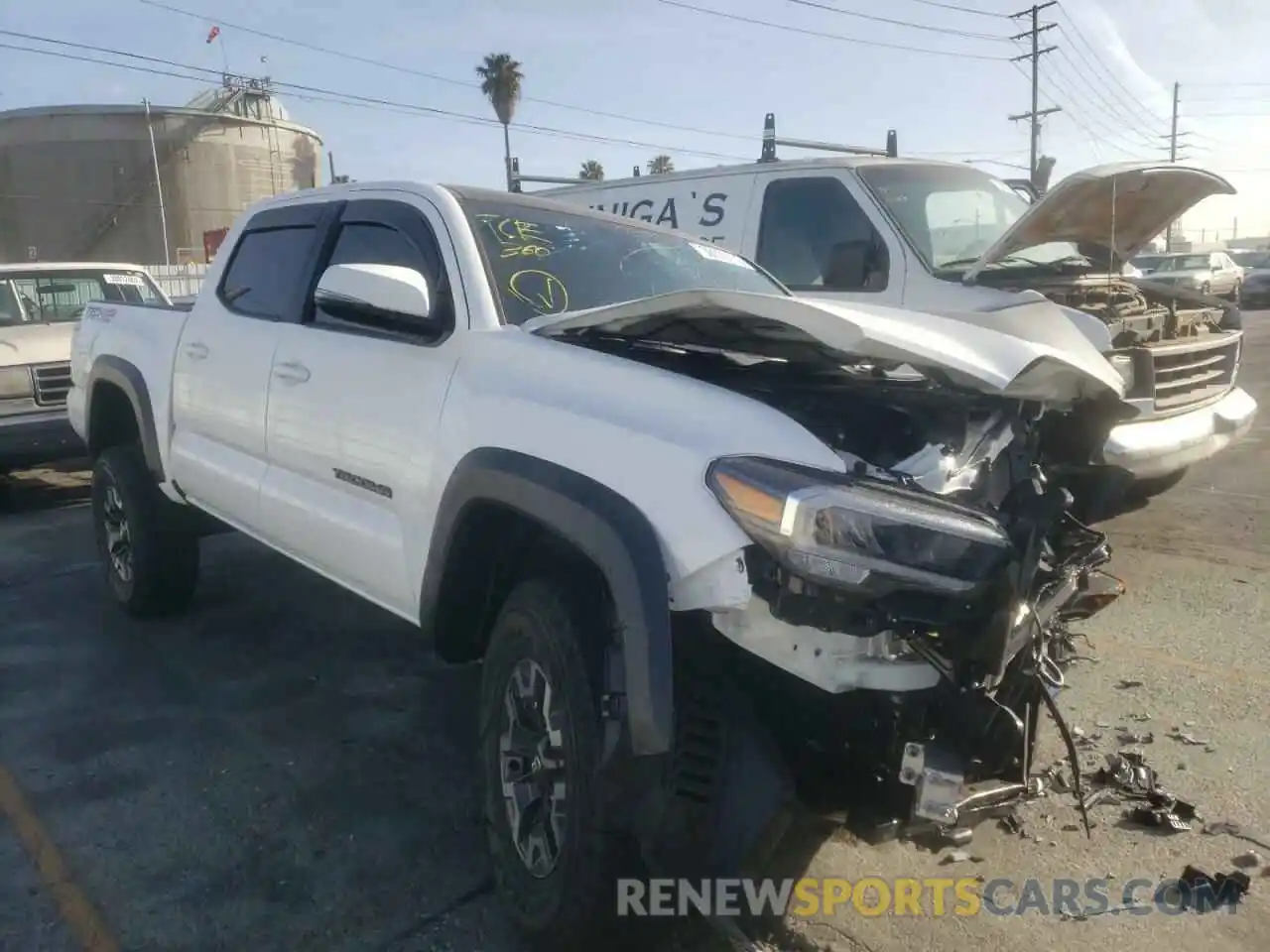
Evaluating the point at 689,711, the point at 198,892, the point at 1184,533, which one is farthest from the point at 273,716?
the point at 1184,533

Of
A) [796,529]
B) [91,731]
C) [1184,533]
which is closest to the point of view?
[796,529]

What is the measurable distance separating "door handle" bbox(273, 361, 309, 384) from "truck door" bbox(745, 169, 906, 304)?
404cm

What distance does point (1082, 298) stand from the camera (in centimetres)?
633

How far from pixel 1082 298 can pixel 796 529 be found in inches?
188

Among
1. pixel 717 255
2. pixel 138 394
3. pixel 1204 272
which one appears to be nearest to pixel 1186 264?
pixel 1204 272

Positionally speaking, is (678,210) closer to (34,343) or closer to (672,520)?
(34,343)

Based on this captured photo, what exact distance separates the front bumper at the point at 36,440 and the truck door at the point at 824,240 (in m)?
5.18

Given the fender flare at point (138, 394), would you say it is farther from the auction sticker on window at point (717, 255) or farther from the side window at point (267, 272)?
the auction sticker on window at point (717, 255)

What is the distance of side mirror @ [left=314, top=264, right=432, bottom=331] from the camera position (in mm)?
3285

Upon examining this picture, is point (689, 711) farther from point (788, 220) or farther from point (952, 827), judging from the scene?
point (788, 220)

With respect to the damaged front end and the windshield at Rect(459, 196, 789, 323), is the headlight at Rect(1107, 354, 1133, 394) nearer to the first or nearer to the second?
the windshield at Rect(459, 196, 789, 323)

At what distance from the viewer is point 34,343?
887cm

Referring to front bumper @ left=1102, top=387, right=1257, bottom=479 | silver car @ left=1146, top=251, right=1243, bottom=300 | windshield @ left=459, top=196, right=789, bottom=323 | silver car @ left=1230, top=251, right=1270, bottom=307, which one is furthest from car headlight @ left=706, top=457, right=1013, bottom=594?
silver car @ left=1230, top=251, right=1270, bottom=307

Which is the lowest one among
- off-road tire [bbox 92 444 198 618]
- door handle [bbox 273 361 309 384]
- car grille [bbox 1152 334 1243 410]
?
off-road tire [bbox 92 444 198 618]
